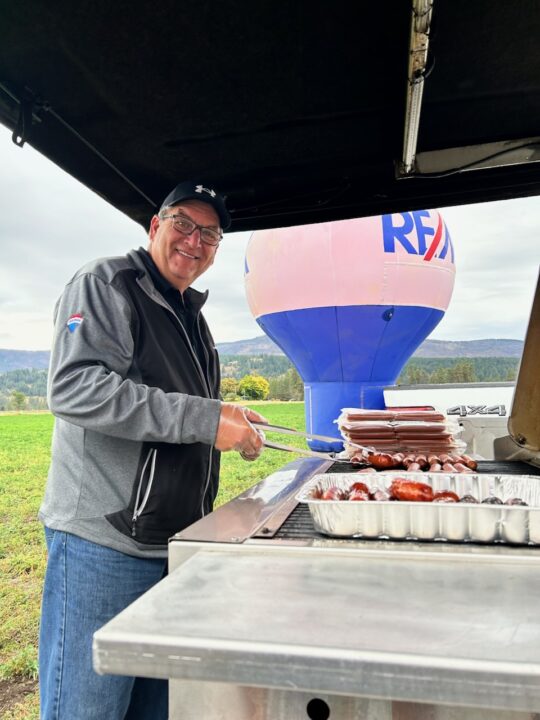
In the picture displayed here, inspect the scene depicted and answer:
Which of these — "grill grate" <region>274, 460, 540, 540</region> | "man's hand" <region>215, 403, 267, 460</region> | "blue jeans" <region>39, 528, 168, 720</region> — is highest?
"man's hand" <region>215, 403, 267, 460</region>

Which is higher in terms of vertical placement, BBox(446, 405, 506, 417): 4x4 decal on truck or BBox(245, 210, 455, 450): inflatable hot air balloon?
BBox(245, 210, 455, 450): inflatable hot air balloon

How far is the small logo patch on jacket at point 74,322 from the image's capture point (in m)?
1.74

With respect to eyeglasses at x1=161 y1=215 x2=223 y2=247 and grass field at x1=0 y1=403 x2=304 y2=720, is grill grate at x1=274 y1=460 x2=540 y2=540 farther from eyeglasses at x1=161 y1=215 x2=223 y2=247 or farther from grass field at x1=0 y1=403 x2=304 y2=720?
grass field at x1=0 y1=403 x2=304 y2=720

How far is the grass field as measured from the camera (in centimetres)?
390

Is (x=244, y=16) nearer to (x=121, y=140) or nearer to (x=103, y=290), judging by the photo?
(x=121, y=140)

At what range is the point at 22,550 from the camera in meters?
7.41

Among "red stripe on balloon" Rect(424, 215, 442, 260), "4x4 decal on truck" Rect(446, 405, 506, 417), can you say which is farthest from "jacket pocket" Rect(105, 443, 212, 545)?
"red stripe on balloon" Rect(424, 215, 442, 260)

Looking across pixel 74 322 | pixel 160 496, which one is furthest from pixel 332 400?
pixel 74 322

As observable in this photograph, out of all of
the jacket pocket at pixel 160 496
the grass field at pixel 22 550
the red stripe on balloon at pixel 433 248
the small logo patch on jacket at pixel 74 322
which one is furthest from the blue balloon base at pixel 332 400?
the small logo patch on jacket at pixel 74 322

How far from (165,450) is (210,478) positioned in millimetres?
381

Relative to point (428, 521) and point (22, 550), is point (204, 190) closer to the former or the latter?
point (428, 521)

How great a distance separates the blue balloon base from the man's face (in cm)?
665

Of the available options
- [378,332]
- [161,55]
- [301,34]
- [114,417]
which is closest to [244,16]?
[301,34]

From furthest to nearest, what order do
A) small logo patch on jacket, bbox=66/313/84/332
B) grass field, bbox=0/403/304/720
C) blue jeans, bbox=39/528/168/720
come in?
grass field, bbox=0/403/304/720, small logo patch on jacket, bbox=66/313/84/332, blue jeans, bbox=39/528/168/720
